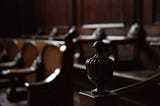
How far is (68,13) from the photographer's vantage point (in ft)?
17.8

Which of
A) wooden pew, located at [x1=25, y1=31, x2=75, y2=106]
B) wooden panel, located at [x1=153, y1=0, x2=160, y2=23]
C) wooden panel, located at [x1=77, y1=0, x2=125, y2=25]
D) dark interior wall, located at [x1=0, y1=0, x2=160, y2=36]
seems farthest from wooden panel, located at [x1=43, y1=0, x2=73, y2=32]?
wooden pew, located at [x1=25, y1=31, x2=75, y2=106]

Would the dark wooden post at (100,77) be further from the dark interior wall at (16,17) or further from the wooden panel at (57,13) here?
the dark interior wall at (16,17)

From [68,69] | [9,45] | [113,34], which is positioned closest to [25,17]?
[9,45]

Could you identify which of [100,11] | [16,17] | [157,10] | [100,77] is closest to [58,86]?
[157,10]

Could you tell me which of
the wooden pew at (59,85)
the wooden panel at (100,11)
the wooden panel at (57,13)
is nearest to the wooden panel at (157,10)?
the wooden panel at (100,11)

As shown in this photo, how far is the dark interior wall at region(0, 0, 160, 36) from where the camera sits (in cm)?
396

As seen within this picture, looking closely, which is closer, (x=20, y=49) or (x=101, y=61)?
(x=101, y=61)

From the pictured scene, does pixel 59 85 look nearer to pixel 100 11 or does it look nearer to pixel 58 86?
pixel 58 86

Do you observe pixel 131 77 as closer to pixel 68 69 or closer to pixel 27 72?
pixel 68 69

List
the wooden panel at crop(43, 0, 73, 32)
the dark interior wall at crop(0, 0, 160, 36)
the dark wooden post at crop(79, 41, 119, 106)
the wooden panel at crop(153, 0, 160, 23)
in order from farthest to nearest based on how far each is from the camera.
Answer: the wooden panel at crop(43, 0, 73, 32) < the dark interior wall at crop(0, 0, 160, 36) < the wooden panel at crop(153, 0, 160, 23) < the dark wooden post at crop(79, 41, 119, 106)

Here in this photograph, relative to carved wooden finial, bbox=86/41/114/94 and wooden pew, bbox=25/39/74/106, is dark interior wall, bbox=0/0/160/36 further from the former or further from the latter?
carved wooden finial, bbox=86/41/114/94

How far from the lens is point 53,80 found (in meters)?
3.08

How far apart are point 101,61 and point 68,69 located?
5.14 feet

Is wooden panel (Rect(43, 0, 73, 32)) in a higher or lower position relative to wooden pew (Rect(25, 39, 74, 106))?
higher
